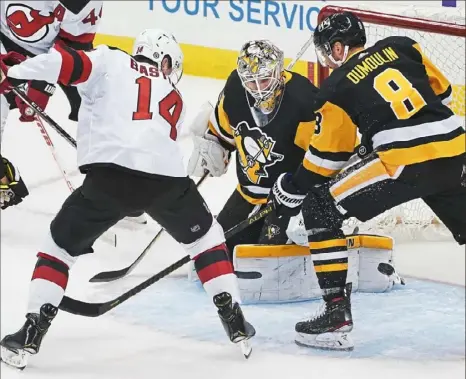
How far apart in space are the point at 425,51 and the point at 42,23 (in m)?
1.41

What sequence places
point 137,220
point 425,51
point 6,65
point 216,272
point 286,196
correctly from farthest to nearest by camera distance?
1. point 425,51
2. point 137,220
3. point 6,65
4. point 286,196
5. point 216,272

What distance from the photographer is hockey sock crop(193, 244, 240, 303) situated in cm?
245

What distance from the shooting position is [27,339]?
91.2 inches

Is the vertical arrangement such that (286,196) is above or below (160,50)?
below

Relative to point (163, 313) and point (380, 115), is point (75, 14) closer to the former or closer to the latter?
point (163, 313)

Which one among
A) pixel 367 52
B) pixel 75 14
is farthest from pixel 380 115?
pixel 75 14

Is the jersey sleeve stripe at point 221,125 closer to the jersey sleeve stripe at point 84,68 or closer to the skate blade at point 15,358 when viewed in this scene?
the jersey sleeve stripe at point 84,68

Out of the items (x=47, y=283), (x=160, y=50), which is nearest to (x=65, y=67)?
(x=160, y=50)

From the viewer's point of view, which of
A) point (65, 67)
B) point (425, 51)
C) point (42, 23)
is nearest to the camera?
point (65, 67)

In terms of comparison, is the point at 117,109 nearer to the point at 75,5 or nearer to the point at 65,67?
the point at 65,67

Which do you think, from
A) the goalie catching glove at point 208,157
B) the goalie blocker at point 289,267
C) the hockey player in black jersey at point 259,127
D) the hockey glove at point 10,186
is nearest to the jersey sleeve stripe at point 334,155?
the hockey player in black jersey at point 259,127

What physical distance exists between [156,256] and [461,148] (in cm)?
132

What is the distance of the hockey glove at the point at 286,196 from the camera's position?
2584 millimetres

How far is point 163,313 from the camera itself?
283 centimetres
